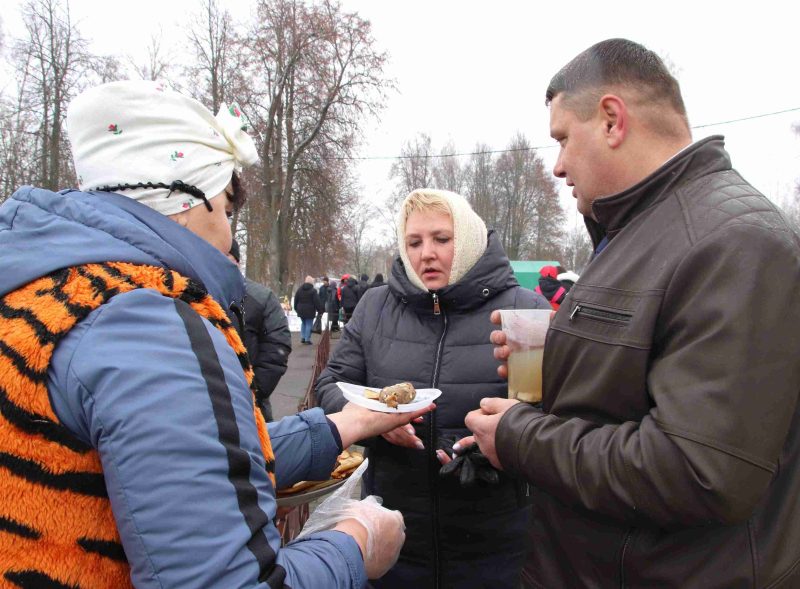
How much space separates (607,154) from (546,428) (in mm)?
801

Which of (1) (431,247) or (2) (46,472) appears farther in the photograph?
(1) (431,247)

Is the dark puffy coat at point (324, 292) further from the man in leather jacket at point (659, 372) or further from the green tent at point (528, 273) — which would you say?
the man in leather jacket at point (659, 372)

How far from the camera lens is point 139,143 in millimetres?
1363

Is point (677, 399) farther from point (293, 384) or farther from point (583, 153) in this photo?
point (293, 384)

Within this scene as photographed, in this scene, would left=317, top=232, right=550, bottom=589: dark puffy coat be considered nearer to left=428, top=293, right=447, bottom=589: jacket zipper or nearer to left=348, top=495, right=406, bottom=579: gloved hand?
left=428, top=293, right=447, bottom=589: jacket zipper

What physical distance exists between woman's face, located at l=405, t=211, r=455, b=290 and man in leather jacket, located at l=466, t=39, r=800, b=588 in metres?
1.01

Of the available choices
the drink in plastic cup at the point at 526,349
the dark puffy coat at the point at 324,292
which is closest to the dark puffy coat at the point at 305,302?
the dark puffy coat at the point at 324,292

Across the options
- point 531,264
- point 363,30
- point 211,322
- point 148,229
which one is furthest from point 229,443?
point 531,264

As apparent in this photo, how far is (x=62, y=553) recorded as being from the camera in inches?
41.2

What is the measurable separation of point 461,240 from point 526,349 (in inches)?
36.1

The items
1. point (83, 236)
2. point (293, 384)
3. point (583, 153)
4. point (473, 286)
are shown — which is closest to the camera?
point (83, 236)

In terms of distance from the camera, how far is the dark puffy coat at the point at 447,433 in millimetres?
2402

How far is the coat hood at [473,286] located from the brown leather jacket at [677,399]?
3.29 ft

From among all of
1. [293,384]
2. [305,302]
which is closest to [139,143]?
[293,384]
